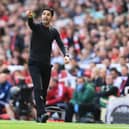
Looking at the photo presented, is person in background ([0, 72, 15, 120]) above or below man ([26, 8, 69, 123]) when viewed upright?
below

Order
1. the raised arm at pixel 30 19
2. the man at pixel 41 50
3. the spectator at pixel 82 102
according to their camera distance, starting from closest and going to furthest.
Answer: the raised arm at pixel 30 19 → the man at pixel 41 50 → the spectator at pixel 82 102

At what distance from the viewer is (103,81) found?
2062 cm

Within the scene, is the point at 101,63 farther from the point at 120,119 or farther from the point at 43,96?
the point at 43,96

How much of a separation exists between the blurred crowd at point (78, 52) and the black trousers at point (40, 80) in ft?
11.3

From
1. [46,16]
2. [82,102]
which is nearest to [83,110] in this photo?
[82,102]

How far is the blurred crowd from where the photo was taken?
797 inches

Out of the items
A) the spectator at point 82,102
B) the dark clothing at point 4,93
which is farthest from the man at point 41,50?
the dark clothing at point 4,93

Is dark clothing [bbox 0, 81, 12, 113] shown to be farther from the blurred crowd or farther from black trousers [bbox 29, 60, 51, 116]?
black trousers [bbox 29, 60, 51, 116]

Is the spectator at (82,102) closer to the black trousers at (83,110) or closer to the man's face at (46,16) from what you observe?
the black trousers at (83,110)

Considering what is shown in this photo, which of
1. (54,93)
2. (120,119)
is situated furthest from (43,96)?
(54,93)

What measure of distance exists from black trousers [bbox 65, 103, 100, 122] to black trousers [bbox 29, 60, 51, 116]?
338 centimetres

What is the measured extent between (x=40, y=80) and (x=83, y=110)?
3.94 metres

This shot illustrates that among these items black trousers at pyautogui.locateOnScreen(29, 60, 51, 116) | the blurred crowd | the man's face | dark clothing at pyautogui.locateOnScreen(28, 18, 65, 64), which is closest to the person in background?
the blurred crowd

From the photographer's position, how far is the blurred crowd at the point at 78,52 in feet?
66.4
